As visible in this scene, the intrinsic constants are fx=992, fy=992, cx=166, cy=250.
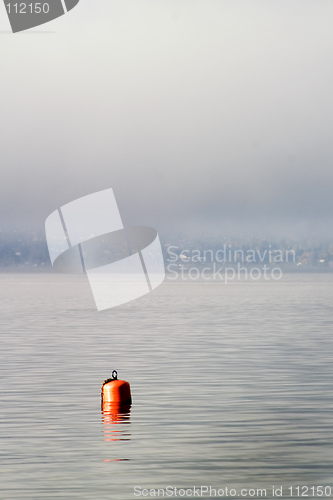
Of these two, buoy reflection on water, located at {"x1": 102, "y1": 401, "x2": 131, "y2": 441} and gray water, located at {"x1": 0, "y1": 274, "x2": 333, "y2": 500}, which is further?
buoy reflection on water, located at {"x1": 102, "y1": 401, "x2": 131, "y2": 441}

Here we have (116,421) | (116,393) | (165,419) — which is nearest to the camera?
(116,421)

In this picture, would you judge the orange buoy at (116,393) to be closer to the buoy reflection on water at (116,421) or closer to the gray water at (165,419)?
the buoy reflection on water at (116,421)

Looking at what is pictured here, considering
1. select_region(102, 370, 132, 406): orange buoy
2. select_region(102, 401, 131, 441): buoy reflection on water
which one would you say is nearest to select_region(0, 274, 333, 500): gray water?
select_region(102, 401, 131, 441): buoy reflection on water

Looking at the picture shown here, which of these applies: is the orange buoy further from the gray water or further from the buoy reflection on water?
the gray water

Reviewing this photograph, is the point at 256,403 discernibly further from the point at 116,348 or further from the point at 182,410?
the point at 116,348

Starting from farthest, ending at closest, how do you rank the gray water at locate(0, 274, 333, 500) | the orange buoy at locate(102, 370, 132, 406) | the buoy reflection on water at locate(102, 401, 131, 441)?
the orange buoy at locate(102, 370, 132, 406), the buoy reflection on water at locate(102, 401, 131, 441), the gray water at locate(0, 274, 333, 500)

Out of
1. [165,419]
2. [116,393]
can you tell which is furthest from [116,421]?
[116,393]

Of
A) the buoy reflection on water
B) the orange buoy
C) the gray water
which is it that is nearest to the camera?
the gray water

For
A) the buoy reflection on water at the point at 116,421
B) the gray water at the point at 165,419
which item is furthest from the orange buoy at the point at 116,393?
the gray water at the point at 165,419

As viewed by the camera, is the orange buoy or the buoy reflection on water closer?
the buoy reflection on water

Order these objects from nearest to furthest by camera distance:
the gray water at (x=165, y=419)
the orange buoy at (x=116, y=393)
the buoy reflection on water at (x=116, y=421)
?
the gray water at (x=165, y=419)
the buoy reflection on water at (x=116, y=421)
the orange buoy at (x=116, y=393)

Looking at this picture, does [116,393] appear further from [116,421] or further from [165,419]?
[165,419]

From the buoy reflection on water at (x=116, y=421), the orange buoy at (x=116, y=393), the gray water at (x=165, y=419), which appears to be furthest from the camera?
the orange buoy at (x=116, y=393)

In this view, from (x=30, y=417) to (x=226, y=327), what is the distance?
187 feet
